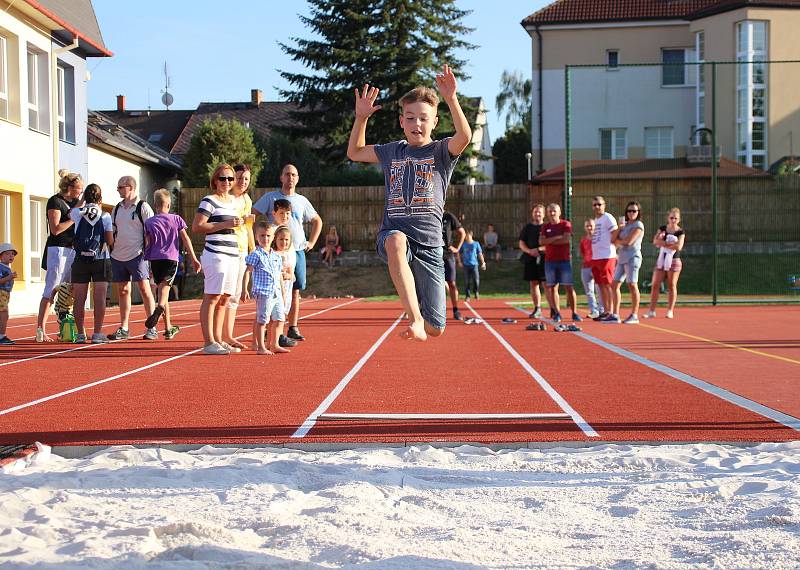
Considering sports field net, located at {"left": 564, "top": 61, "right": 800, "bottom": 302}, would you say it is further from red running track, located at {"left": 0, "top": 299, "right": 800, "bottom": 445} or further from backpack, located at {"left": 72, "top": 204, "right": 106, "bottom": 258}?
backpack, located at {"left": 72, "top": 204, "right": 106, "bottom": 258}

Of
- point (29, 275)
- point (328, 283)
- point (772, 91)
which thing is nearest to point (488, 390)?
point (29, 275)

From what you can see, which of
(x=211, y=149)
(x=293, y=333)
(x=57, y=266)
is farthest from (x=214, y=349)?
(x=211, y=149)

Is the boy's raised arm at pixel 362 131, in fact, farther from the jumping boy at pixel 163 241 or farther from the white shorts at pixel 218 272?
the jumping boy at pixel 163 241

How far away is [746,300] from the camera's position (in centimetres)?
2191

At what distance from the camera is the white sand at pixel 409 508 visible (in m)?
3.36

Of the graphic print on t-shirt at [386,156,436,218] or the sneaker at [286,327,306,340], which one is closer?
the graphic print on t-shirt at [386,156,436,218]

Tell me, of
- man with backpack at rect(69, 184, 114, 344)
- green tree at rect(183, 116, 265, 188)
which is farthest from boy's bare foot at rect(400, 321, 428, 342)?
green tree at rect(183, 116, 265, 188)

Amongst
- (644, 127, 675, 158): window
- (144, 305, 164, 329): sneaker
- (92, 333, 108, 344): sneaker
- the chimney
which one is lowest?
(92, 333, 108, 344): sneaker

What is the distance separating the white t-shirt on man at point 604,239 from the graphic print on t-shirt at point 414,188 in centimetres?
939

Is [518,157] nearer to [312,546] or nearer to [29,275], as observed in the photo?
[29,275]

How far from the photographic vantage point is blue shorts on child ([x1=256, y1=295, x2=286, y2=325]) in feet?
32.2

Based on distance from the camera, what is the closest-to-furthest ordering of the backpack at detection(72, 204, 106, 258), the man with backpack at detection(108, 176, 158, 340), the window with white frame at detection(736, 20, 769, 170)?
the backpack at detection(72, 204, 106, 258), the man with backpack at detection(108, 176, 158, 340), the window with white frame at detection(736, 20, 769, 170)

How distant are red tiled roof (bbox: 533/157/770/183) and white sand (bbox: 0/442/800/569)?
23.3 m

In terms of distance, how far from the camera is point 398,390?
759cm
